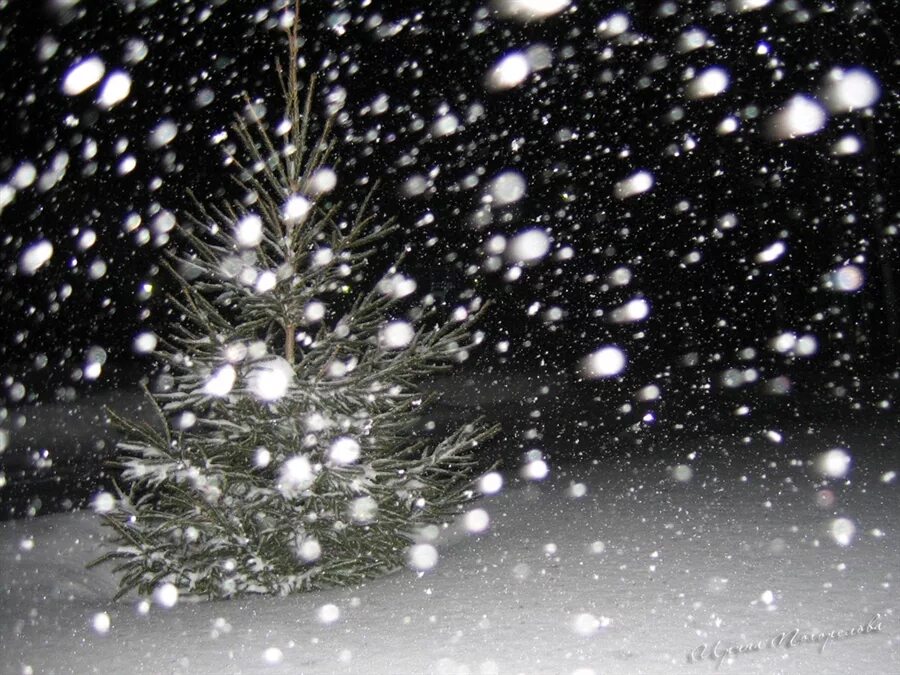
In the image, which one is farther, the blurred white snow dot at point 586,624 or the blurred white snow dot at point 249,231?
the blurred white snow dot at point 249,231

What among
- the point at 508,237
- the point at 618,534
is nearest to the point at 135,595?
the point at 618,534

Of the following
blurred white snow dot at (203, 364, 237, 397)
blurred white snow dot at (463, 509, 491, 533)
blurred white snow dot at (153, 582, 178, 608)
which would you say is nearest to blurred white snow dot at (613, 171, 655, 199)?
blurred white snow dot at (463, 509, 491, 533)

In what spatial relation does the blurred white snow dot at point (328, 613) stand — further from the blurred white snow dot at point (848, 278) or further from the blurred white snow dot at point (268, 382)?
Answer: the blurred white snow dot at point (848, 278)

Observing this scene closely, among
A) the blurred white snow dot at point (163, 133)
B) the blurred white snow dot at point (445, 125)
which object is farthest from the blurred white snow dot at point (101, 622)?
the blurred white snow dot at point (445, 125)

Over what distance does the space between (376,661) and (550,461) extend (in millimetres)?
8630

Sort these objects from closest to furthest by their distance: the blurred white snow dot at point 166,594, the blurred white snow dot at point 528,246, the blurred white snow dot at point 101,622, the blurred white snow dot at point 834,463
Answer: the blurred white snow dot at point 101,622 → the blurred white snow dot at point 166,594 → the blurred white snow dot at point 834,463 → the blurred white snow dot at point 528,246

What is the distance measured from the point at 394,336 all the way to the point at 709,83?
1958 cm

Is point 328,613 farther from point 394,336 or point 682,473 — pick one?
point 682,473

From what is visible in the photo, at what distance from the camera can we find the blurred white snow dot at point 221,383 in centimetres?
595

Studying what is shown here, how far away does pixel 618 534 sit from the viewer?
699 cm

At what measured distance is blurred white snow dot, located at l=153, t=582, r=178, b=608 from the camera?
6.32 meters

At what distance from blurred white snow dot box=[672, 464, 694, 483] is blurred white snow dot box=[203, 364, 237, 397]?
5.44 metres

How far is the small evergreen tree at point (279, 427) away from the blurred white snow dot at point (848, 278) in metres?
21.8

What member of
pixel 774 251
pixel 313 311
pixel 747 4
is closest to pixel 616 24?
pixel 747 4
